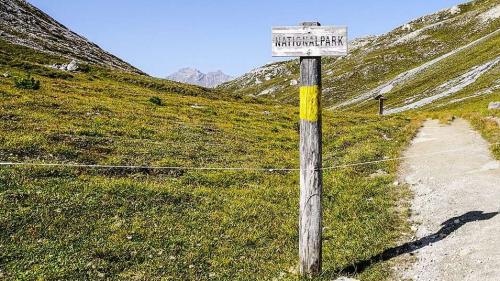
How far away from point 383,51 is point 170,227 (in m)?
171

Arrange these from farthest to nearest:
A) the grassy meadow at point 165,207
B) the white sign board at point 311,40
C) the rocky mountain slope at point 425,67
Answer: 1. the rocky mountain slope at point 425,67
2. the grassy meadow at point 165,207
3. the white sign board at point 311,40

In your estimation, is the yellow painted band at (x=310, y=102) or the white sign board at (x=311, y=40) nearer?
the white sign board at (x=311, y=40)

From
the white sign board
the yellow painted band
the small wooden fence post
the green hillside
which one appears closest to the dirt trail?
the green hillside

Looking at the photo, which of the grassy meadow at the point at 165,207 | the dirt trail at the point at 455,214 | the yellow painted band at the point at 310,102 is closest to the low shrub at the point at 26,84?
the grassy meadow at the point at 165,207

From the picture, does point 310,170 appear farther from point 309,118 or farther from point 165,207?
point 165,207

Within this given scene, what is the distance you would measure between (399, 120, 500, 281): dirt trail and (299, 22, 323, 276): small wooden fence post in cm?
231

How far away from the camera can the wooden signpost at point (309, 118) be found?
9789 mm

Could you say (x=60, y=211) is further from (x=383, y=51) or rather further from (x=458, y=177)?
(x=383, y=51)

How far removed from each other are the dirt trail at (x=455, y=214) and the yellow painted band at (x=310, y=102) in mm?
4442

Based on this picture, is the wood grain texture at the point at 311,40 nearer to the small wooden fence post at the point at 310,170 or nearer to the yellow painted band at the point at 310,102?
the small wooden fence post at the point at 310,170

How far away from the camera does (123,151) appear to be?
20.5m

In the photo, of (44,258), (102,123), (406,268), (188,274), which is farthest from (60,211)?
(102,123)

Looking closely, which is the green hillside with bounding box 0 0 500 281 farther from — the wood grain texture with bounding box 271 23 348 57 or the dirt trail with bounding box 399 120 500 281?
the wood grain texture with bounding box 271 23 348 57

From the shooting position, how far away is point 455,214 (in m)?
13.6
